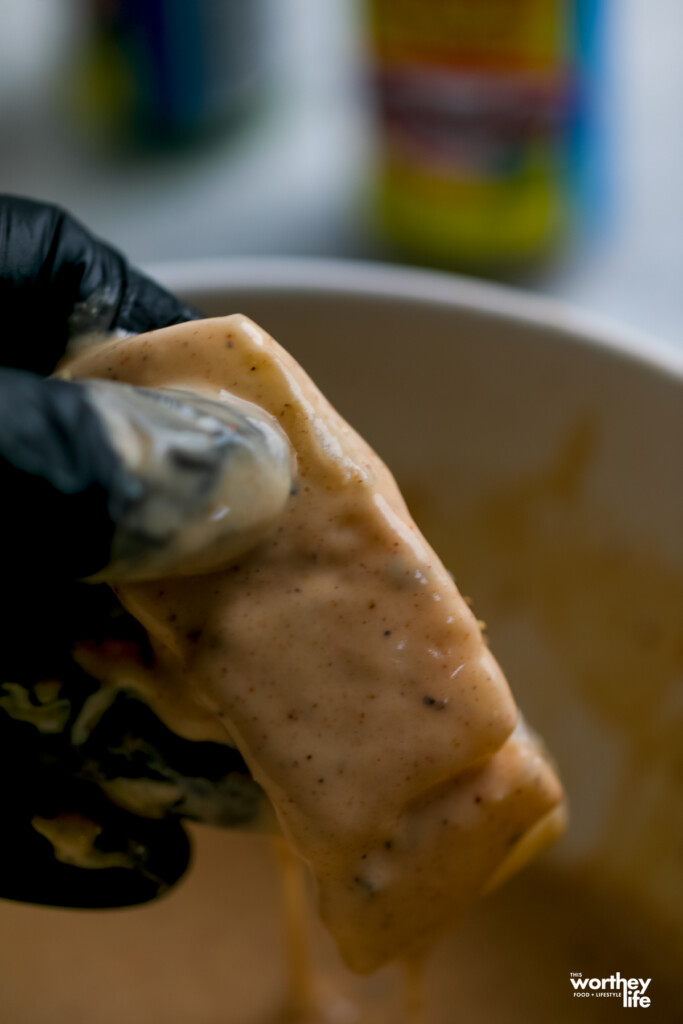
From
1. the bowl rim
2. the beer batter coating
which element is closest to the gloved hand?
the beer batter coating

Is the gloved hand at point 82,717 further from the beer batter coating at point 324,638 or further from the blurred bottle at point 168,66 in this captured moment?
the blurred bottle at point 168,66

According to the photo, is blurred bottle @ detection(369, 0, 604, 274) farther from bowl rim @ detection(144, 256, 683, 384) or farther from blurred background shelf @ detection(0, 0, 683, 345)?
bowl rim @ detection(144, 256, 683, 384)

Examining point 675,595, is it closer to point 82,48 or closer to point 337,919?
point 337,919

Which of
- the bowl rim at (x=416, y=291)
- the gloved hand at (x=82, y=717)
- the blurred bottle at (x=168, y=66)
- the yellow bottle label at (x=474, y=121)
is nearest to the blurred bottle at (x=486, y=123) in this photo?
the yellow bottle label at (x=474, y=121)

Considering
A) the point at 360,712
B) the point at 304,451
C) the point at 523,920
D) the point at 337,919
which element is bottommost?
the point at 523,920

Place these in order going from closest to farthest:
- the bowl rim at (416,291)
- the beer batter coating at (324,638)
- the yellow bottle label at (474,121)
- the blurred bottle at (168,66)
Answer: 1. the beer batter coating at (324,638)
2. the bowl rim at (416,291)
3. the yellow bottle label at (474,121)
4. the blurred bottle at (168,66)

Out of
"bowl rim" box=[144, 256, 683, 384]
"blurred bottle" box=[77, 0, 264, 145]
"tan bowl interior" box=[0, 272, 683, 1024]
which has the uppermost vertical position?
"blurred bottle" box=[77, 0, 264, 145]

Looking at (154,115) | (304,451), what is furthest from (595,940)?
(154,115)
